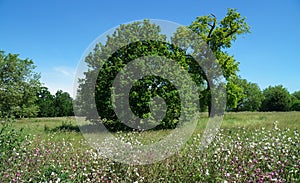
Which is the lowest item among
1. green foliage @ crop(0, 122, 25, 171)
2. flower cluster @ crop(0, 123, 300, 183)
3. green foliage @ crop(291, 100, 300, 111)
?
flower cluster @ crop(0, 123, 300, 183)

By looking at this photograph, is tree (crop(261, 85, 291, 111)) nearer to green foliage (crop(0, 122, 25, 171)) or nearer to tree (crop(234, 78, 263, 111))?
tree (crop(234, 78, 263, 111))

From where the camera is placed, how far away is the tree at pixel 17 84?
36.7 meters

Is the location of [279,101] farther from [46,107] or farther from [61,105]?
[46,107]

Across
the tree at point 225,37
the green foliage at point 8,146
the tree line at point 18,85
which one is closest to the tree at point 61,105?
the tree line at point 18,85

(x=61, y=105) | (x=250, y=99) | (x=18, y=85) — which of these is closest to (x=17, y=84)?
(x=18, y=85)

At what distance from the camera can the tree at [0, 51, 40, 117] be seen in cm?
3672

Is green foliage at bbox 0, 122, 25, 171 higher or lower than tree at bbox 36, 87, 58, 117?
lower

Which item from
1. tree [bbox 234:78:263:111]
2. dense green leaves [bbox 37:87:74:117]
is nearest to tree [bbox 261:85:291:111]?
tree [bbox 234:78:263:111]

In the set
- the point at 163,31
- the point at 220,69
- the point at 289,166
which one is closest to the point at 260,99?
the point at 220,69

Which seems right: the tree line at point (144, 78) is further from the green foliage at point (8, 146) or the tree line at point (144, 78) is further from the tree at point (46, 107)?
the tree at point (46, 107)

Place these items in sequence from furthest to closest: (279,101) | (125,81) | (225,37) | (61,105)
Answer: (279,101), (61,105), (225,37), (125,81)

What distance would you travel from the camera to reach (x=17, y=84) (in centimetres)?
3834

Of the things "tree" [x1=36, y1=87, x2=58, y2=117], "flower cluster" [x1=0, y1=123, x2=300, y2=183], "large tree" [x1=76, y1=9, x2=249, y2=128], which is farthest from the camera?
"tree" [x1=36, y1=87, x2=58, y2=117]

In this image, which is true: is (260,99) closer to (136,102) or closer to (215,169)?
(136,102)
